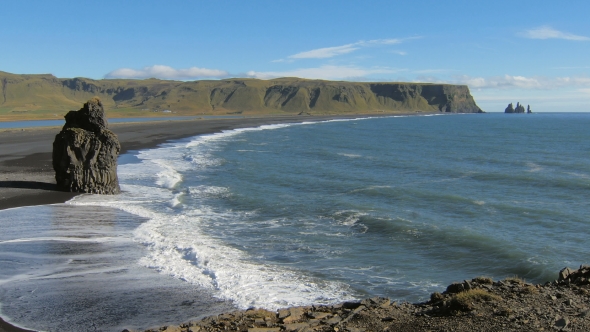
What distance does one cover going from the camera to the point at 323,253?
1620 centimetres

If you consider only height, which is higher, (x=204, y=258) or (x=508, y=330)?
(x=508, y=330)

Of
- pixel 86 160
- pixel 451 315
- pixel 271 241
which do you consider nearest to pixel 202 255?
pixel 271 241

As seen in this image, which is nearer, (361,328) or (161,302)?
(361,328)

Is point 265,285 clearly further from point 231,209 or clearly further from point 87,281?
point 231,209

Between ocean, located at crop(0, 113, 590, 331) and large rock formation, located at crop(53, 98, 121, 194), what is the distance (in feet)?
4.30

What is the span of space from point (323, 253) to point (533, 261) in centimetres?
589

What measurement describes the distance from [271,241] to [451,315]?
9.01 metres

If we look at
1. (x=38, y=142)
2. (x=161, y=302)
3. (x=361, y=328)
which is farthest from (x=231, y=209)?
(x=38, y=142)

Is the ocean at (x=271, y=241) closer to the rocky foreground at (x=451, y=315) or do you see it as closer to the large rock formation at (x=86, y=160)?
the large rock formation at (x=86, y=160)

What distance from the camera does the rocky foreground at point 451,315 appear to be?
8.70 m

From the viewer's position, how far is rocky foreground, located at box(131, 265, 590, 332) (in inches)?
342

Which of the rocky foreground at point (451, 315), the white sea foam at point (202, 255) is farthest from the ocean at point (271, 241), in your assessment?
the rocky foreground at point (451, 315)

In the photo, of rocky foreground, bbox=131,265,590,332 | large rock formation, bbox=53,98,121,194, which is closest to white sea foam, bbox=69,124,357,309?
large rock formation, bbox=53,98,121,194

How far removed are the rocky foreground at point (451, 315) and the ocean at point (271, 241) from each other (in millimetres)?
1739
